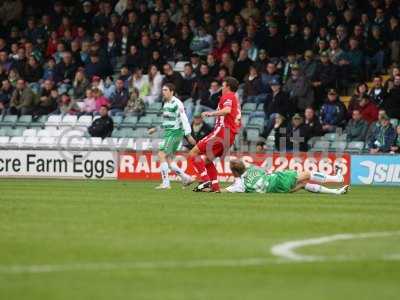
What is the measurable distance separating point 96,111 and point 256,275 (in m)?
22.9

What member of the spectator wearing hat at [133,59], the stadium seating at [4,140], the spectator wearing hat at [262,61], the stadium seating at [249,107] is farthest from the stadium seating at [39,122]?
the spectator wearing hat at [262,61]

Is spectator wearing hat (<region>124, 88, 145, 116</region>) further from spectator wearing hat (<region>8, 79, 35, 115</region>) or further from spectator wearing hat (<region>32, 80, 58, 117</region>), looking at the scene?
spectator wearing hat (<region>8, 79, 35, 115</region>)

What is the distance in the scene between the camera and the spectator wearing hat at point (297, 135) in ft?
87.2

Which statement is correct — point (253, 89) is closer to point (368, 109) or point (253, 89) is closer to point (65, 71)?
point (368, 109)

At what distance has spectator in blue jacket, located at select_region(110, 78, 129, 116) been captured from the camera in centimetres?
3059

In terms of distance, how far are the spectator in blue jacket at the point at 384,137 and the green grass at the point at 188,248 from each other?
849cm

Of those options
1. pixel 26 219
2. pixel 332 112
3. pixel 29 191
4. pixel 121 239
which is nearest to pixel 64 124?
pixel 332 112

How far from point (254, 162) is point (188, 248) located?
16246mm

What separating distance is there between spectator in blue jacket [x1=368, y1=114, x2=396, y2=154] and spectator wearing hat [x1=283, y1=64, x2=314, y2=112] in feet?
9.44

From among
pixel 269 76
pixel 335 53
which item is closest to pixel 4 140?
pixel 269 76

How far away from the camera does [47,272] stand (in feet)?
27.6

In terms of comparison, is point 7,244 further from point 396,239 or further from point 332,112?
point 332,112

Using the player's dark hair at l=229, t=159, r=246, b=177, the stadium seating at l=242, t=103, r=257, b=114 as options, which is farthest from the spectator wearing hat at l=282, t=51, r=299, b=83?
the player's dark hair at l=229, t=159, r=246, b=177

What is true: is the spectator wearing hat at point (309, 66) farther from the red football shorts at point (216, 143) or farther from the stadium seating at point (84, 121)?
the red football shorts at point (216, 143)
